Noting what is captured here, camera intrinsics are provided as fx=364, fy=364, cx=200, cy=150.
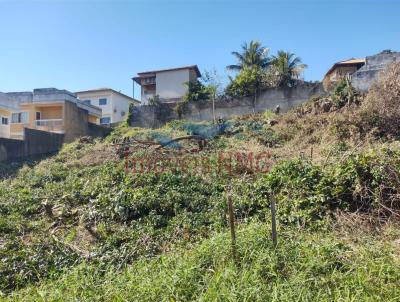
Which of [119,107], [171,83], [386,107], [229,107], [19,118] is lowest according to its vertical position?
[386,107]

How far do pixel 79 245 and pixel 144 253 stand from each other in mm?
1126

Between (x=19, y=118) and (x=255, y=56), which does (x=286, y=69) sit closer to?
(x=255, y=56)

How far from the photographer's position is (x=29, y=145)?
16922mm

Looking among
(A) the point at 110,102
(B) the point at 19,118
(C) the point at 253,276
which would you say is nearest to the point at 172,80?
(A) the point at 110,102

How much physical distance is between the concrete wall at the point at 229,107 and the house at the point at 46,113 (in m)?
3.33

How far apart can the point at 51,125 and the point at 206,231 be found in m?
18.8

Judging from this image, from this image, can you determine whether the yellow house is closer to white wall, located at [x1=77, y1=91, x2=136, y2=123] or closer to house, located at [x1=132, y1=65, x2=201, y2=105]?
house, located at [x1=132, y1=65, x2=201, y2=105]

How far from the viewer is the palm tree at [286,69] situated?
1966cm

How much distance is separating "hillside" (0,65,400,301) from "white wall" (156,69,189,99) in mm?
17445

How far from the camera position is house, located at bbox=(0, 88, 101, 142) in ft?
65.1

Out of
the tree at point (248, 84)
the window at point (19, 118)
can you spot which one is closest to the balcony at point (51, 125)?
the window at point (19, 118)

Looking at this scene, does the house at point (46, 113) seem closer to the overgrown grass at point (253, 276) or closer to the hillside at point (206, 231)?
the hillside at point (206, 231)

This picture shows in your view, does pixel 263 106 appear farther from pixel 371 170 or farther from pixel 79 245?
pixel 79 245

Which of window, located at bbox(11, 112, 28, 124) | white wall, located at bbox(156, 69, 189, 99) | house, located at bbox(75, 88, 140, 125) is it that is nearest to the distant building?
white wall, located at bbox(156, 69, 189, 99)
